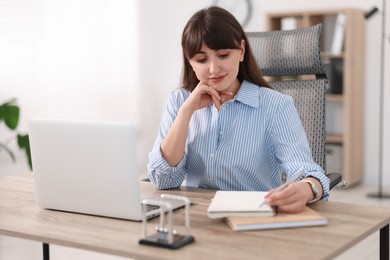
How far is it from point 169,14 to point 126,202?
442cm

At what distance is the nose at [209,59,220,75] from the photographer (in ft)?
6.15

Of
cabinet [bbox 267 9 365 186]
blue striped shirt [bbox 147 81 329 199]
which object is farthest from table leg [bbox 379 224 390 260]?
cabinet [bbox 267 9 365 186]

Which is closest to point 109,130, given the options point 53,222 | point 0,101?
point 53,222

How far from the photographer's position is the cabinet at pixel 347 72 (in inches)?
184

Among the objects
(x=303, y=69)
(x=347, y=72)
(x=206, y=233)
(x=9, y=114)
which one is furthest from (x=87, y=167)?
(x=347, y=72)

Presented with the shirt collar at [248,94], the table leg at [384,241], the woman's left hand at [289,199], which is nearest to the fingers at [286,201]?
the woman's left hand at [289,199]

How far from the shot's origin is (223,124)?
6.63ft

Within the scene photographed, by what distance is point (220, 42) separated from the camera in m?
1.86

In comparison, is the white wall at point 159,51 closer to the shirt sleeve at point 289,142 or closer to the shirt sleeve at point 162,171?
the shirt sleeve at point 289,142

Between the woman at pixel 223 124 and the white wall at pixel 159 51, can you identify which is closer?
the woman at pixel 223 124

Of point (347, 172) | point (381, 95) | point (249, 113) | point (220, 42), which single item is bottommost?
point (347, 172)

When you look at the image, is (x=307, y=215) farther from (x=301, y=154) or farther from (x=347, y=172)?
(x=347, y=172)

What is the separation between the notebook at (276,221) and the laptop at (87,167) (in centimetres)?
21

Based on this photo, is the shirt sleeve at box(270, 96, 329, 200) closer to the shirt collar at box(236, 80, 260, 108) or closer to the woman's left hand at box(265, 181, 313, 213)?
the shirt collar at box(236, 80, 260, 108)
